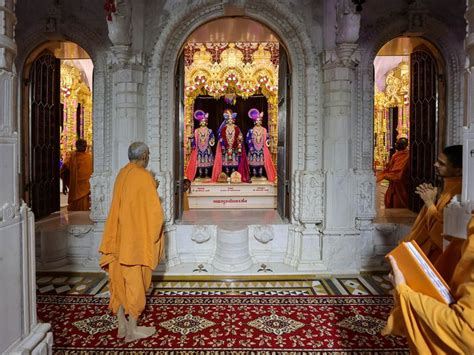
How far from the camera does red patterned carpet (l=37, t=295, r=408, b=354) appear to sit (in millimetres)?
3158

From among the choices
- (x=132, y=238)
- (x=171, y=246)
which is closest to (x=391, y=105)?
(x=171, y=246)

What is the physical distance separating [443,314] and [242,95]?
9719mm

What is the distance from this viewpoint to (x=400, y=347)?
10.3 feet

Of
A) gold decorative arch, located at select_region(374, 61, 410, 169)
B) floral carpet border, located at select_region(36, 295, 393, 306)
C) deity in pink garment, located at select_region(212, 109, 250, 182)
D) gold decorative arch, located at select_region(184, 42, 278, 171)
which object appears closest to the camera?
floral carpet border, located at select_region(36, 295, 393, 306)

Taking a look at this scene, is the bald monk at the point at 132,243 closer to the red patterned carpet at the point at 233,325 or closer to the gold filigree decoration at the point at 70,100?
the red patterned carpet at the point at 233,325

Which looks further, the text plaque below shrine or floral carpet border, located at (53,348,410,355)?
the text plaque below shrine

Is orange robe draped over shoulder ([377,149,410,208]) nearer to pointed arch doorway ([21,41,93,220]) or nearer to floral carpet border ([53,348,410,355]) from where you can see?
floral carpet border ([53,348,410,355])

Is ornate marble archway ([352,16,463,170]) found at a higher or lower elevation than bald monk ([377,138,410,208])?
higher

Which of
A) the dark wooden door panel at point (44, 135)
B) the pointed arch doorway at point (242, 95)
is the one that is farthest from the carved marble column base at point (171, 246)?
the dark wooden door panel at point (44, 135)

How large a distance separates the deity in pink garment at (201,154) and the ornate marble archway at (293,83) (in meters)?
5.19

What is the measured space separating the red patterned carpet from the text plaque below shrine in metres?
4.42

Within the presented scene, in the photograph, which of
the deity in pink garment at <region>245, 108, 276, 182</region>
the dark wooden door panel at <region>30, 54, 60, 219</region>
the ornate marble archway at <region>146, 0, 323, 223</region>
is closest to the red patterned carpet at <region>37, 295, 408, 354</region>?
the ornate marble archway at <region>146, 0, 323, 223</region>

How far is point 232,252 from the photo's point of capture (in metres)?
5.12

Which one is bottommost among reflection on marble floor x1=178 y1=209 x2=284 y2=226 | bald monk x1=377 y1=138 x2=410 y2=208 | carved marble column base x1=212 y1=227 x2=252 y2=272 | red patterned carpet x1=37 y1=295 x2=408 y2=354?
red patterned carpet x1=37 y1=295 x2=408 y2=354
